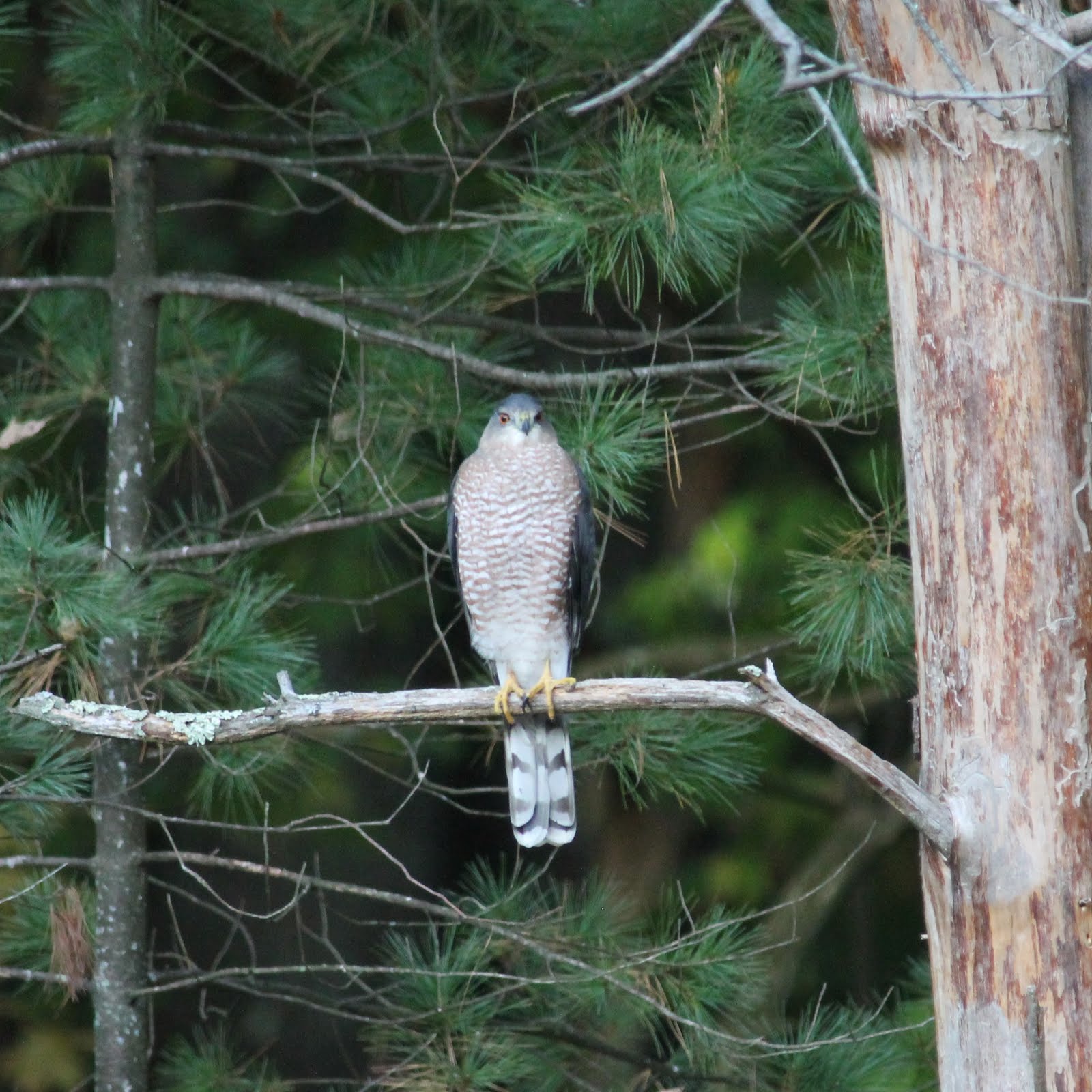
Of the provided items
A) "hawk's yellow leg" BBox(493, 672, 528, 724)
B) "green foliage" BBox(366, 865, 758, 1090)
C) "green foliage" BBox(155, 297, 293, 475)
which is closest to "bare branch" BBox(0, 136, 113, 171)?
"green foliage" BBox(155, 297, 293, 475)

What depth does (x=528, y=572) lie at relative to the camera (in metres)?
3.88

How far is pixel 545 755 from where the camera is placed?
3.71 meters

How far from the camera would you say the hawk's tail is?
3.69 m

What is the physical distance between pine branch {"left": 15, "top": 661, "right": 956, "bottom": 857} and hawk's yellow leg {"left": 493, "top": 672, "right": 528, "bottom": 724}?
11 cm

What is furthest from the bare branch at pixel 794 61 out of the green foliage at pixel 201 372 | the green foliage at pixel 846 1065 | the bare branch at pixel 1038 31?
the green foliage at pixel 201 372

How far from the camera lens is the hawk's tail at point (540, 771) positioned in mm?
3691

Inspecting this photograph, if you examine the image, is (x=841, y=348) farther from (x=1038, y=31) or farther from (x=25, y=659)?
(x=25, y=659)

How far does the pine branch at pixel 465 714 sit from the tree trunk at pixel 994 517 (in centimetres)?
13

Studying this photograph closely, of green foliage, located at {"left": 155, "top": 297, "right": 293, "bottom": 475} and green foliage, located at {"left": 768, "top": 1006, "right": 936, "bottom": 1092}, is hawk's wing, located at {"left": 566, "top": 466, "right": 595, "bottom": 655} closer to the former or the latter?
Answer: green foliage, located at {"left": 155, "top": 297, "right": 293, "bottom": 475}

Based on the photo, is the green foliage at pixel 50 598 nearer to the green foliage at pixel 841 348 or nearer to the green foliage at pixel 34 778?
the green foliage at pixel 34 778

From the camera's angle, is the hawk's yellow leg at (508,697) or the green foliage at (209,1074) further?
the green foliage at (209,1074)

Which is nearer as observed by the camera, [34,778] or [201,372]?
[34,778]

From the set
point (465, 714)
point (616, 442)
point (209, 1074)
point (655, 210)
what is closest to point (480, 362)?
point (616, 442)

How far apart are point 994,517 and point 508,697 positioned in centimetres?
119
